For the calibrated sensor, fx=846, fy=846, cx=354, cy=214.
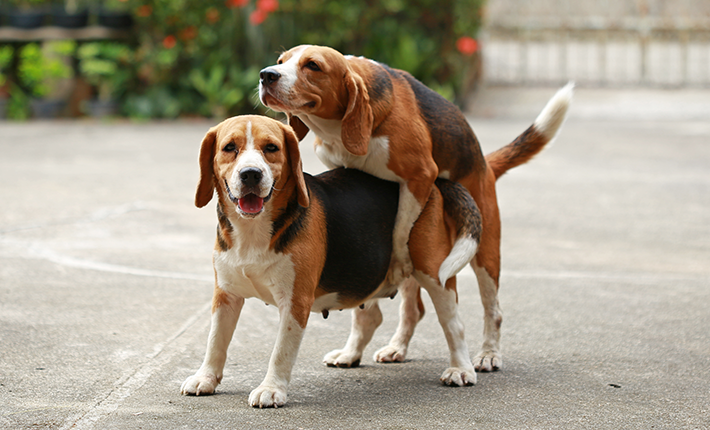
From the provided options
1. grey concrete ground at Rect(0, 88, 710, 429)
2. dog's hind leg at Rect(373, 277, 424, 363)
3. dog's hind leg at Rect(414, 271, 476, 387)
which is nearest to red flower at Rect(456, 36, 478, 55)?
grey concrete ground at Rect(0, 88, 710, 429)

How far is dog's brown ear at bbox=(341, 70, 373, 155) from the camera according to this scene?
3910mm

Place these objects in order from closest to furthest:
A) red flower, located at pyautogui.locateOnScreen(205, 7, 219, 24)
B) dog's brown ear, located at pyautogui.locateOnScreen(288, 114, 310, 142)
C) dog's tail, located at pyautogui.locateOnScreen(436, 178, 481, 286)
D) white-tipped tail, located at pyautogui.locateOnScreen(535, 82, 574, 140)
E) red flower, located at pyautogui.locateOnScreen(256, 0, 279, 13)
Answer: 1. dog's tail, located at pyautogui.locateOnScreen(436, 178, 481, 286)
2. dog's brown ear, located at pyautogui.locateOnScreen(288, 114, 310, 142)
3. white-tipped tail, located at pyautogui.locateOnScreen(535, 82, 574, 140)
4. red flower, located at pyautogui.locateOnScreen(256, 0, 279, 13)
5. red flower, located at pyautogui.locateOnScreen(205, 7, 219, 24)

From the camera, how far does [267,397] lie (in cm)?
372

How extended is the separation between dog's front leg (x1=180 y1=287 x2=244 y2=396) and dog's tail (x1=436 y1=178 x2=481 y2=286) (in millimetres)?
1040

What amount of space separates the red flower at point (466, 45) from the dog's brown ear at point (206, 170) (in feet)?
46.0

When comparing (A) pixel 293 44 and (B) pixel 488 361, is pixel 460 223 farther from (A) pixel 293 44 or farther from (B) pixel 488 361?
(A) pixel 293 44

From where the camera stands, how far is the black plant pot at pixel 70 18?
1880 centimetres

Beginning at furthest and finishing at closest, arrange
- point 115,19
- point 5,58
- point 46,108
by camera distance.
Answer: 1. point 5,58
2. point 115,19
3. point 46,108

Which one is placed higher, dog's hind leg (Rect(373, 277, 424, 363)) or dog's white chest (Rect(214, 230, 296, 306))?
dog's white chest (Rect(214, 230, 296, 306))

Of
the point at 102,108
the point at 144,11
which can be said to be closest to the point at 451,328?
the point at 102,108

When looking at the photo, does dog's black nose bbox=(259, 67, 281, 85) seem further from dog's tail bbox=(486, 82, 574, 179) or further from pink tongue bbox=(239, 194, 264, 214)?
dog's tail bbox=(486, 82, 574, 179)

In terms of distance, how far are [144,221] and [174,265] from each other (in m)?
1.66

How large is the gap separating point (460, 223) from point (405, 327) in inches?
30.2

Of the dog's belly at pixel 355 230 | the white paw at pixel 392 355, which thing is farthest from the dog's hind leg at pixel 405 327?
the dog's belly at pixel 355 230
